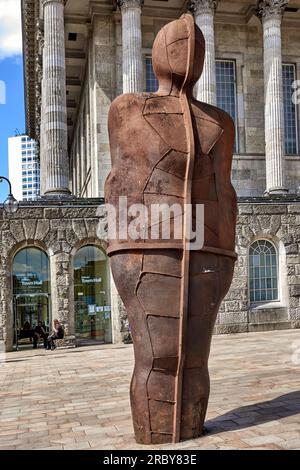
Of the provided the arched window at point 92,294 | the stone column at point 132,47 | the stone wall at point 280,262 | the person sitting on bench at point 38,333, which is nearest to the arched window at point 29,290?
the person sitting on bench at point 38,333

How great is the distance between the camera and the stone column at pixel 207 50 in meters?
26.9

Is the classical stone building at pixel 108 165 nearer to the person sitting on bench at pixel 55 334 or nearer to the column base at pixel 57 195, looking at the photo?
the column base at pixel 57 195

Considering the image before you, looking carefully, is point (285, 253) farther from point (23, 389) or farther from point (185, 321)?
point (185, 321)

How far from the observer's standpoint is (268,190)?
88.9 ft

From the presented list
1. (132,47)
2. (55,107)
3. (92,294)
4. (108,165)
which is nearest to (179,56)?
(92,294)

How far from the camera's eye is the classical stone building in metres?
21.4

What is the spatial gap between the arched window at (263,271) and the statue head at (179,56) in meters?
17.5

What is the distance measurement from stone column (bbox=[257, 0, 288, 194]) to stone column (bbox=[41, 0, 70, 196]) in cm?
925

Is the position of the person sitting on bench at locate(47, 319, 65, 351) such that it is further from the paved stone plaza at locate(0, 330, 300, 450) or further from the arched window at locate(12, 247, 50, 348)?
the paved stone plaza at locate(0, 330, 300, 450)

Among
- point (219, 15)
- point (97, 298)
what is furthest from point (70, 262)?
point (219, 15)

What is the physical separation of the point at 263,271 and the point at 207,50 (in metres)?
10.5

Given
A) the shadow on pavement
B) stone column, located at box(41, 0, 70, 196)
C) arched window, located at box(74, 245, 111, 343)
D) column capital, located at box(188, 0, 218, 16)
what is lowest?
the shadow on pavement

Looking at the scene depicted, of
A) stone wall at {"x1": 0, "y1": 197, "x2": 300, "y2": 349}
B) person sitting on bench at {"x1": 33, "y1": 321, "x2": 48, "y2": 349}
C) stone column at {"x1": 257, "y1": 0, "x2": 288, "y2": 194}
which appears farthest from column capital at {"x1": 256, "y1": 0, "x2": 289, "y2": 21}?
person sitting on bench at {"x1": 33, "y1": 321, "x2": 48, "y2": 349}

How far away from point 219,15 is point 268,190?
10790 mm
